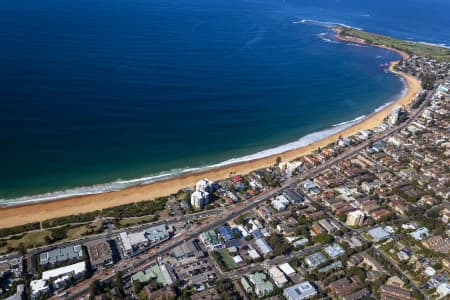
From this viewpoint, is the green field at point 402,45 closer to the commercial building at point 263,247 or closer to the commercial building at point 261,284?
the commercial building at point 263,247

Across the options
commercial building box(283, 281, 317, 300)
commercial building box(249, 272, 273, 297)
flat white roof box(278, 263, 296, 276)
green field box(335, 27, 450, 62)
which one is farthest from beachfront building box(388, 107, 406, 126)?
green field box(335, 27, 450, 62)

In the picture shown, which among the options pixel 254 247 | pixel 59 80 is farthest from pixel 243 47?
pixel 254 247

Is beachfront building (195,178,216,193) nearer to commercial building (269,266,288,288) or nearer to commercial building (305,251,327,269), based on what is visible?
commercial building (269,266,288,288)

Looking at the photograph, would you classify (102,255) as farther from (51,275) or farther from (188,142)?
(188,142)

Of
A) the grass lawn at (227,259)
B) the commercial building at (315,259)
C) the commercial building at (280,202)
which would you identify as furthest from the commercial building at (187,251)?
the commercial building at (280,202)

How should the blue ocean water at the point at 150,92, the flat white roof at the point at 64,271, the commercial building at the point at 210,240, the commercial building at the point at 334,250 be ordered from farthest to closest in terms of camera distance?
the blue ocean water at the point at 150,92 < the commercial building at the point at 210,240 < the commercial building at the point at 334,250 < the flat white roof at the point at 64,271
